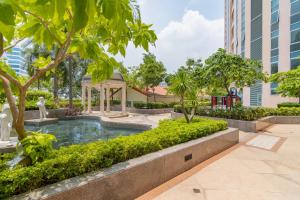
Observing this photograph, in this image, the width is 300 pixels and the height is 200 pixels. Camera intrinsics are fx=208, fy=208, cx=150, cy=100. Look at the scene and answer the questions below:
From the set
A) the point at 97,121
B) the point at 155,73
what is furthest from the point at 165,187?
the point at 155,73

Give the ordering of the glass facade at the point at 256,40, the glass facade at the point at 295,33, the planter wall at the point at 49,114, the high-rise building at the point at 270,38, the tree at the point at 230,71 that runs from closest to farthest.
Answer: the tree at the point at 230,71 < the planter wall at the point at 49,114 < the glass facade at the point at 295,33 < the high-rise building at the point at 270,38 < the glass facade at the point at 256,40

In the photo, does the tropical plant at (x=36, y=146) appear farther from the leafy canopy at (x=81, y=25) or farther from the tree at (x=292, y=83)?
the tree at (x=292, y=83)

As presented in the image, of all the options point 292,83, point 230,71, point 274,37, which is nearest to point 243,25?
point 274,37

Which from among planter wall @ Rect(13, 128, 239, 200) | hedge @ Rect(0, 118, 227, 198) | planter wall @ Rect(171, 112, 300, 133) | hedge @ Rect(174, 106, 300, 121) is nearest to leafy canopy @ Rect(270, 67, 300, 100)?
hedge @ Rect(174, 106, 300, 121)

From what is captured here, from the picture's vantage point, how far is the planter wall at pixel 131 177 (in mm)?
3088

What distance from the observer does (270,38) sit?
2722 cm

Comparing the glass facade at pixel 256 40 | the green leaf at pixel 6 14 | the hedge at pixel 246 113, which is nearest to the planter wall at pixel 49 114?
the hedge at pixel 246 113

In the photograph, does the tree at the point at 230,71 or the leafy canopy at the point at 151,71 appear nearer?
the tree at the point at 230,71

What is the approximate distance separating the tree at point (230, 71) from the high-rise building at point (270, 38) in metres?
10.6

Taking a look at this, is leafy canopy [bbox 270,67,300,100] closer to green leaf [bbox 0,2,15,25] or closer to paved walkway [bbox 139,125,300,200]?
paved walkway [bbox 139,125,300,200]

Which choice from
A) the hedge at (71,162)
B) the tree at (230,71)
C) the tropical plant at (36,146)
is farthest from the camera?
the tree at (230,71)

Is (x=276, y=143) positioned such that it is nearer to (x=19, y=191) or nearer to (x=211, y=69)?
(x=211, y=69)

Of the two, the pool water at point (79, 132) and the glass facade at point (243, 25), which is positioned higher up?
the glass facade at point (243, 25)

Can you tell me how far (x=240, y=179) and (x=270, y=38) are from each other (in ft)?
91.0
